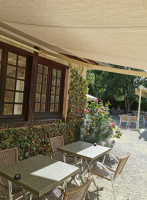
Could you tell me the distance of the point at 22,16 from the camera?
2383mm

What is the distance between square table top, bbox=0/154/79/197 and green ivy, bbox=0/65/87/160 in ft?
4.49

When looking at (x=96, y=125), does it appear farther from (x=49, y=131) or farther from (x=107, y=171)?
(x=107, y=171)

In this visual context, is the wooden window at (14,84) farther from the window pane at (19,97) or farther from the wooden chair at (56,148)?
the wooden chair at (56,148)

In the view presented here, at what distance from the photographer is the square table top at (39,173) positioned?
188 centimetres

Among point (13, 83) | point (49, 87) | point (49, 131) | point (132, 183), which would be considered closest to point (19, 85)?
point (13, 83)

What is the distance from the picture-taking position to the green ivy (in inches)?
151

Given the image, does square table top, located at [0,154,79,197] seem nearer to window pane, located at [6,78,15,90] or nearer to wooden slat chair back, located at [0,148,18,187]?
wooden slat chair back, located at [0,148,18,187]

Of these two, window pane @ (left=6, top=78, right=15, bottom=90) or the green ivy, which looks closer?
the green ivy

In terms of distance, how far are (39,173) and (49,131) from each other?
259cm

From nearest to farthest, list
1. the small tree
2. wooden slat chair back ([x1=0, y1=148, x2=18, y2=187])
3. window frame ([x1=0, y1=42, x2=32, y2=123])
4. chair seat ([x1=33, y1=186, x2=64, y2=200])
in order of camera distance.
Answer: chair seat ([x1=33, y1=186, x2=64, y2=200]), wooden slat chair back ([x1=0, y1=148, x2=18, y2=187]), window frame ([x1=0, y1=42, x2=32, y2=123]), the small tree

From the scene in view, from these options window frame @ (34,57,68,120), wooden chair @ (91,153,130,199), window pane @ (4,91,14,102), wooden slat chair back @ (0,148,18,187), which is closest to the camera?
wooden slat chair back @ (0,148,18,187)

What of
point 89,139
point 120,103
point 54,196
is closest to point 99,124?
point 89,139

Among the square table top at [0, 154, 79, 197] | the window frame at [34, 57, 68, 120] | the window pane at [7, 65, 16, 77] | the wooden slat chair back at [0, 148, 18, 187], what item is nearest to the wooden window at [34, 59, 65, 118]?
the window frame at [34, 57, 68, 120]

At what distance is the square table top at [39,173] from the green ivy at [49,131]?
1368 millimetres
